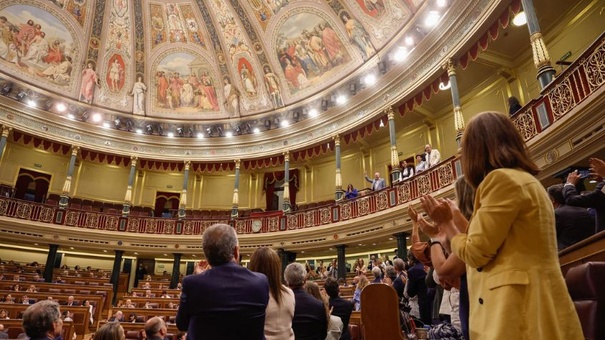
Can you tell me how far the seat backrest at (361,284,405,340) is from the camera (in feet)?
9.15

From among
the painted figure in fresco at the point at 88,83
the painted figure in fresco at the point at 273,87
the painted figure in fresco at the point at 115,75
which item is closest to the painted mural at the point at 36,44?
the painted figure in fresco at the point at 88,83

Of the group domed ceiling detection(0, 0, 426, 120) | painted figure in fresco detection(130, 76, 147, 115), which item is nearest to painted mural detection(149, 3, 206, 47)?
domed ceiling detection(0, 0, 426, 120)

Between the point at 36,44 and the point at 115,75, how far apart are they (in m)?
3.42

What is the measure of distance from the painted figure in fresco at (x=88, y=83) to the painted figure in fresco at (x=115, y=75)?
689mm

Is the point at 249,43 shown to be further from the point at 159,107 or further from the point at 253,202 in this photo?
the point at 253,202

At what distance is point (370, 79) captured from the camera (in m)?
14.1

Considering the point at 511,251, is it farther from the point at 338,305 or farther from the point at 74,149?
the point at 74,149

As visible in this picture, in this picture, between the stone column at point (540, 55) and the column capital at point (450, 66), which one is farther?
the column capital at point (450, 66)

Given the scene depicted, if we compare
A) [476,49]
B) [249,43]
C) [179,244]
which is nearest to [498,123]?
[476,49]

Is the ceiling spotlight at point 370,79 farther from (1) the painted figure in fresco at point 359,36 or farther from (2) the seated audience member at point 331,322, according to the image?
(2) the seated audience member at point 331,322

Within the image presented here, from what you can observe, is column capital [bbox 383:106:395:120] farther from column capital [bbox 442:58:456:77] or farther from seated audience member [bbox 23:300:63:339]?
seated audience member [bbox 23:300:63:339]

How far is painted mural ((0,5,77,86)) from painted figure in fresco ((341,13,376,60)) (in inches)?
520

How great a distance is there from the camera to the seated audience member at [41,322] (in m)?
2.41

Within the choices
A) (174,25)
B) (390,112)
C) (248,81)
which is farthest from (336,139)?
(174,25)
